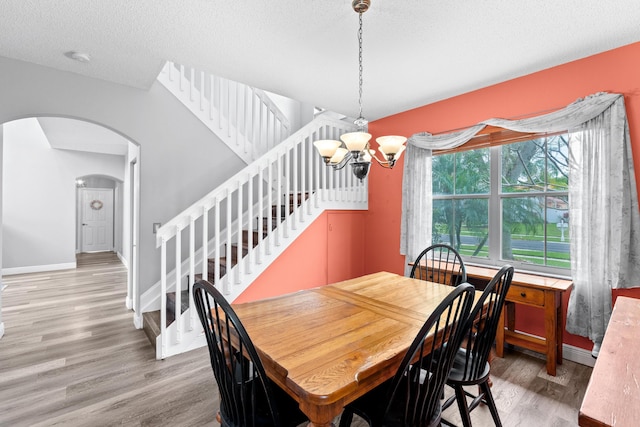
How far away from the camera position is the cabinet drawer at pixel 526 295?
2.40m

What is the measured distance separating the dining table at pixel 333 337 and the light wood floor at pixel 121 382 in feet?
2.56

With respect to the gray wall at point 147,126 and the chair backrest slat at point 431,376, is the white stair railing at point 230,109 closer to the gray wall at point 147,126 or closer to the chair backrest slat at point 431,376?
the gray wall at point 147,126

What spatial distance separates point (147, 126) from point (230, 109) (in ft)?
3.65

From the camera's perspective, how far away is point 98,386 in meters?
2.17

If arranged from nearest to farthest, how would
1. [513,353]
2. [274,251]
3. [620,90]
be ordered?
[620,90]
[513,353]
[274,251]

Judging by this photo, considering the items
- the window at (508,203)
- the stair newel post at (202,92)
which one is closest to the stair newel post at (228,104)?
the stair newel post at (202,92)

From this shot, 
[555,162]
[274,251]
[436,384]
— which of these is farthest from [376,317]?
[555,162]

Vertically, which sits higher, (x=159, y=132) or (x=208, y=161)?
(x=159, y=132)

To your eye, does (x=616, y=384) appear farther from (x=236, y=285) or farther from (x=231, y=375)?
(x=236, y=285)

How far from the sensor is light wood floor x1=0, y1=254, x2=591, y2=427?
1866mm

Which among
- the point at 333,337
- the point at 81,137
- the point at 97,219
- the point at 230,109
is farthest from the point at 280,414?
the point at 97,219

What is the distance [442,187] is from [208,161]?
2940 millimetres

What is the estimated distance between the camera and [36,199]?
20.2ft

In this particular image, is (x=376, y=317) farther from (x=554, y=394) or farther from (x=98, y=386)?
(x=98, y=386)
